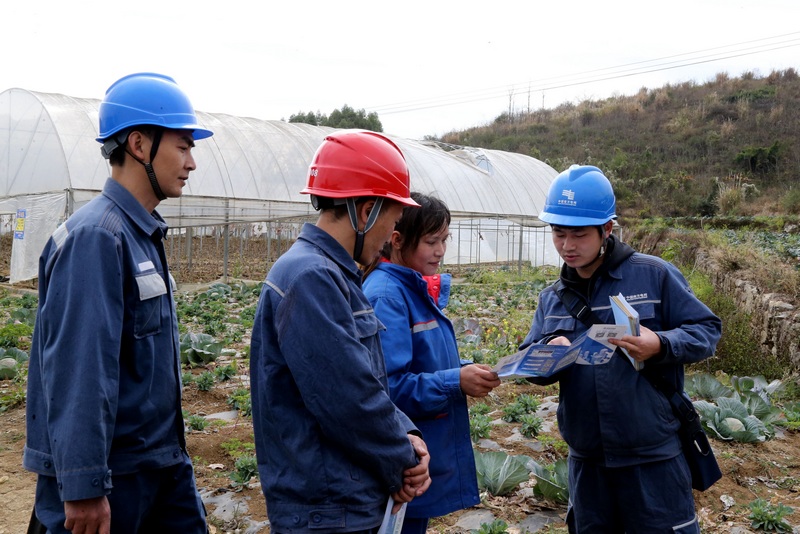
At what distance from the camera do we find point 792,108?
145ft

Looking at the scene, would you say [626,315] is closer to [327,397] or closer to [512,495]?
[327,397]

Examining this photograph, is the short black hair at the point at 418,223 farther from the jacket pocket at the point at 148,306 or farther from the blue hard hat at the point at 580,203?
the jacket pocket at the point at 148,306

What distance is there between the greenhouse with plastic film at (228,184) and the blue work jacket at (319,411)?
601 inches

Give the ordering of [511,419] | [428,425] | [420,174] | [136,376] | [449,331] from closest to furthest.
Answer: [136,376] < [428,425] < [449,331] < [511,419] < [420,174]

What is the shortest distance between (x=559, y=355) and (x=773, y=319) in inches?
242

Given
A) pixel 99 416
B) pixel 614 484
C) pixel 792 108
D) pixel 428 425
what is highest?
pixel 792 108

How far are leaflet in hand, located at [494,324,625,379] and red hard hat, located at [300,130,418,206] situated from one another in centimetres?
69

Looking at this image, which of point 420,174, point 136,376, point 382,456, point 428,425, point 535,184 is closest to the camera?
point 382,456

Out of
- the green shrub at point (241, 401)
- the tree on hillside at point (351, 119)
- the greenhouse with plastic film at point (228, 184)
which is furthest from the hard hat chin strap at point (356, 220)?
the tree on hillside at point (351, 119)

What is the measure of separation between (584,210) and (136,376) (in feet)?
5.98

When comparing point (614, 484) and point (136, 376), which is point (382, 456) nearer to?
point (136, 376)

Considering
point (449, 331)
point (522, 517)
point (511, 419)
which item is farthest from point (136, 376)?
point (511, 419)

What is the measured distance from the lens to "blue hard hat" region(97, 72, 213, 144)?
7.90ft

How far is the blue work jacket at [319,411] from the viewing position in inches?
72.8
